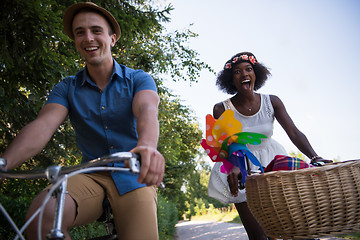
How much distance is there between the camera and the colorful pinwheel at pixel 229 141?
7.17 ft

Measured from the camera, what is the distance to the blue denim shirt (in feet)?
7.29

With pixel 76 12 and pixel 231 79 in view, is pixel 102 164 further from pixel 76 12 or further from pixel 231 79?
pixel 231 79

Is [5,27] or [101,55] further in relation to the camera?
[5,27]

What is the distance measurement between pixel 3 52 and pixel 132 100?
2.71 metres

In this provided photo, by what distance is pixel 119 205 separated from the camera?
200cm

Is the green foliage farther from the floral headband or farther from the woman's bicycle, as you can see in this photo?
the woman's bicycle

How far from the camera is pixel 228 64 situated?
367 centimetres

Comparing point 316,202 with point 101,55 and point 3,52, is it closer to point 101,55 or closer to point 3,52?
point 101,55

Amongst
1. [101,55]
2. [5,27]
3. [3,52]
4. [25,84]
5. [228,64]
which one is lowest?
[101,55]

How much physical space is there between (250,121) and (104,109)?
170cm

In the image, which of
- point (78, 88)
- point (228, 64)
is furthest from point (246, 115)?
point (78, 88)

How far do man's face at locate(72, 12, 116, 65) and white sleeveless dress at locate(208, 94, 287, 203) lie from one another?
152 centimetres

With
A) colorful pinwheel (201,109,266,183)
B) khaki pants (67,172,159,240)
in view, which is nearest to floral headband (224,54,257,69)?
colorful pinwheel (201,109,266,183)

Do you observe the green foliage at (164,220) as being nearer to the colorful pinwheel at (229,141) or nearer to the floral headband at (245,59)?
the floral headband at (245,59)
